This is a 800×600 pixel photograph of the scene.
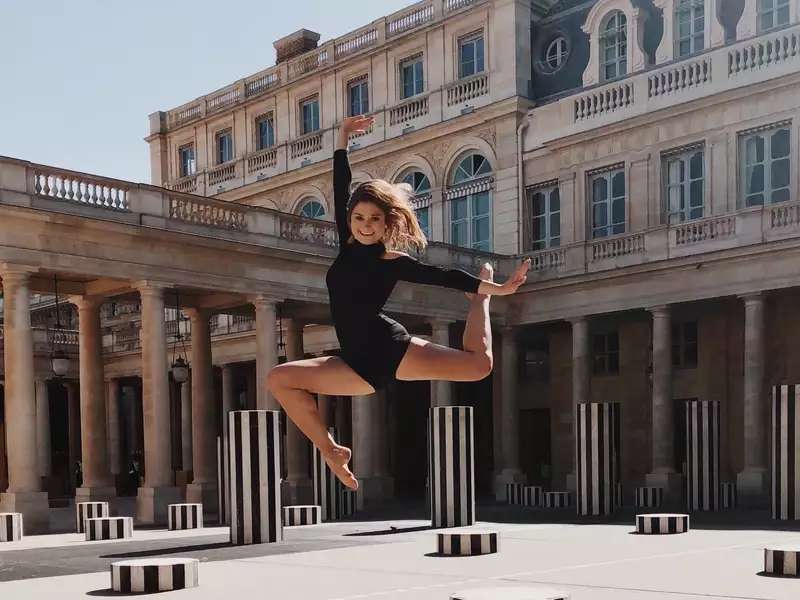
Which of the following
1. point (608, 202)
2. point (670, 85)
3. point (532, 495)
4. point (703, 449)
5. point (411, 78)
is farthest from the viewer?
point (411, 78)

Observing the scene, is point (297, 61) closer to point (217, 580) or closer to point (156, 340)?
point (156, 340)

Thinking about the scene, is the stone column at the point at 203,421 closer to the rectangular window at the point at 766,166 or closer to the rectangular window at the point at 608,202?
the rectangular window at the point at 608,202

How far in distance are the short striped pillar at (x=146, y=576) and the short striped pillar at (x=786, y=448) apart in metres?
13.9

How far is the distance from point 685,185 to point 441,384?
10254 mm

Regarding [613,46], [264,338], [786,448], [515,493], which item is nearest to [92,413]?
[264,338]

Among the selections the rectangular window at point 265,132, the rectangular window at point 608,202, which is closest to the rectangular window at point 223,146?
the rectangular window at point 265,132

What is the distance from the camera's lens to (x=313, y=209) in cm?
4347

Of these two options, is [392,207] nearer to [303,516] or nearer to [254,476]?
[254,476]

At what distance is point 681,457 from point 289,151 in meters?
21.1

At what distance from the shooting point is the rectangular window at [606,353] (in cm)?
3631

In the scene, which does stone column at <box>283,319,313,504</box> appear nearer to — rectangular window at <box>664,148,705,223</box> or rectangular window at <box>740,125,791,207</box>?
rectangular window at <box>664,148,705,223</box>

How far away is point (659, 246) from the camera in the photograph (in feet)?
103

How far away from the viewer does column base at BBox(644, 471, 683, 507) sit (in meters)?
30.8

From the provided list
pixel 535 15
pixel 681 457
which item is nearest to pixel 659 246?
pixel 681 457
